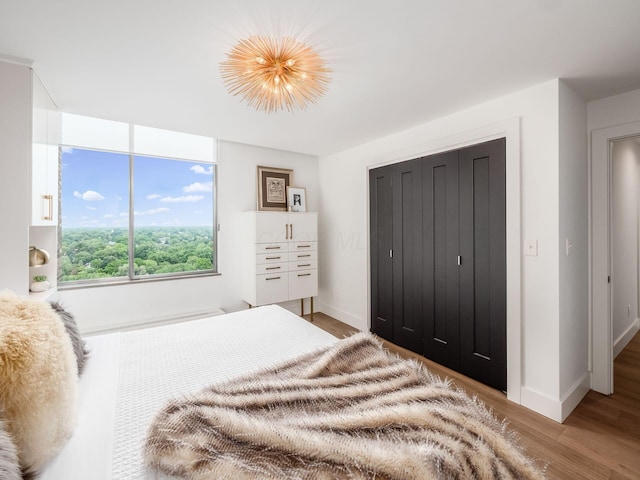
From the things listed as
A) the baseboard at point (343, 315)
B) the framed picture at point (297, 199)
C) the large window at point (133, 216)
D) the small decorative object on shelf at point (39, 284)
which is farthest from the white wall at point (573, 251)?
the small decorative object on shelf at point (39, 284)

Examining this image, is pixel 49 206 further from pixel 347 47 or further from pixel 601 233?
pixel 601 233

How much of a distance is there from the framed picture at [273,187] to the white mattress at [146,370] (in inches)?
79.9

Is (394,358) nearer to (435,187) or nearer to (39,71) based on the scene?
(435,187)

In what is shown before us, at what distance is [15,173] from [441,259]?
11.0 feet

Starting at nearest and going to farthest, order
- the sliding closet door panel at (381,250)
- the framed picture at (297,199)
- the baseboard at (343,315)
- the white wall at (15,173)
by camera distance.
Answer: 1. the white wall at (15,173)
2. the sliding closet door panel at (381,250)
3. the baseboard at (343,315)
4. the framed picture at (297,199)

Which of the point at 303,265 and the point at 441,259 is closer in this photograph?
the point at 441,259

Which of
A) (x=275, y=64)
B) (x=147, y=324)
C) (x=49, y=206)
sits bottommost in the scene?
(x=147, y=324)

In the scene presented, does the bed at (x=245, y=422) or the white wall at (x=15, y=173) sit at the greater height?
the white wall at (x=15, y=173)

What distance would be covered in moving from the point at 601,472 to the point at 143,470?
2.35 m

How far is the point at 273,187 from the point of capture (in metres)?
4.11

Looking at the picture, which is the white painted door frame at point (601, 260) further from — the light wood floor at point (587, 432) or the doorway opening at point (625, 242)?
the doorway opening at point (625, 242)

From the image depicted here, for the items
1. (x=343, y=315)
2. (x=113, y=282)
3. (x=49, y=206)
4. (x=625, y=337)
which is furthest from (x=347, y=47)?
(x=625, y=337)

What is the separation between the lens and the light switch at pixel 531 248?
2182mm

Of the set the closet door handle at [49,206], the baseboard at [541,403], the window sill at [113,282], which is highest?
the closet door handle at [49,206]
